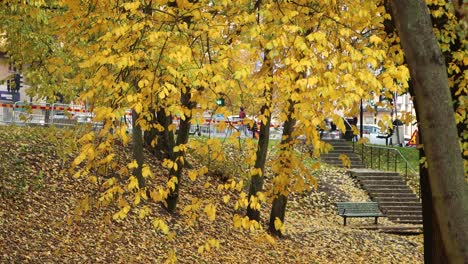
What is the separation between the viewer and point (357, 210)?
20.8m

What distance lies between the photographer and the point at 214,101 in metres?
7.34

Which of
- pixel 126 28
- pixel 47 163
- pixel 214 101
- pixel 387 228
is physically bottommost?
pixel 387 228

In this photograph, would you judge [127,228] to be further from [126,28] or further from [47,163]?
[126,28]

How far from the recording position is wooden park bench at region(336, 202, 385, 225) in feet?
67.2

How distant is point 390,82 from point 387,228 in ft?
47.5

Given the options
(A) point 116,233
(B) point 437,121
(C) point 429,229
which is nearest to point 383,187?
(A) point 116,233

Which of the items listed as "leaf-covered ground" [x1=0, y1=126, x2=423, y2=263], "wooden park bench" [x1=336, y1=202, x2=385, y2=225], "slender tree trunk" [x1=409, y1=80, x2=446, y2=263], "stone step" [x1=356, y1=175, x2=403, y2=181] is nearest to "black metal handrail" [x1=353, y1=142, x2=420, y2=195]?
"stone step" [x1=356, y1=175, x2=403, y2=181]

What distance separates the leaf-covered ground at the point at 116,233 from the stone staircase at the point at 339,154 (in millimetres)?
6276

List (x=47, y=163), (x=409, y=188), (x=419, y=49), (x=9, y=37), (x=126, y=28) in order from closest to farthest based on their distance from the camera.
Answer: (x=419, y=49) < (x=126, y=28) < (x=9, y=37) < (x=47, y=163) < (x=409, y=188)

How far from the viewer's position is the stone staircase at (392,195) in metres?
22.8

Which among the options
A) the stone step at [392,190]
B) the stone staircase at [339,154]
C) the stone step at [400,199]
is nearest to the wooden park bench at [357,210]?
the stone step at [400,199]

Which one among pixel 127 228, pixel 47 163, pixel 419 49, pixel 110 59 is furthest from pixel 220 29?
pixel 47 163

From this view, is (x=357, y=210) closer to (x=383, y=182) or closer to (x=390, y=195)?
(x=390, y=195)

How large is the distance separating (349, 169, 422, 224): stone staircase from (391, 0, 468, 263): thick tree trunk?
17607 millimetres
